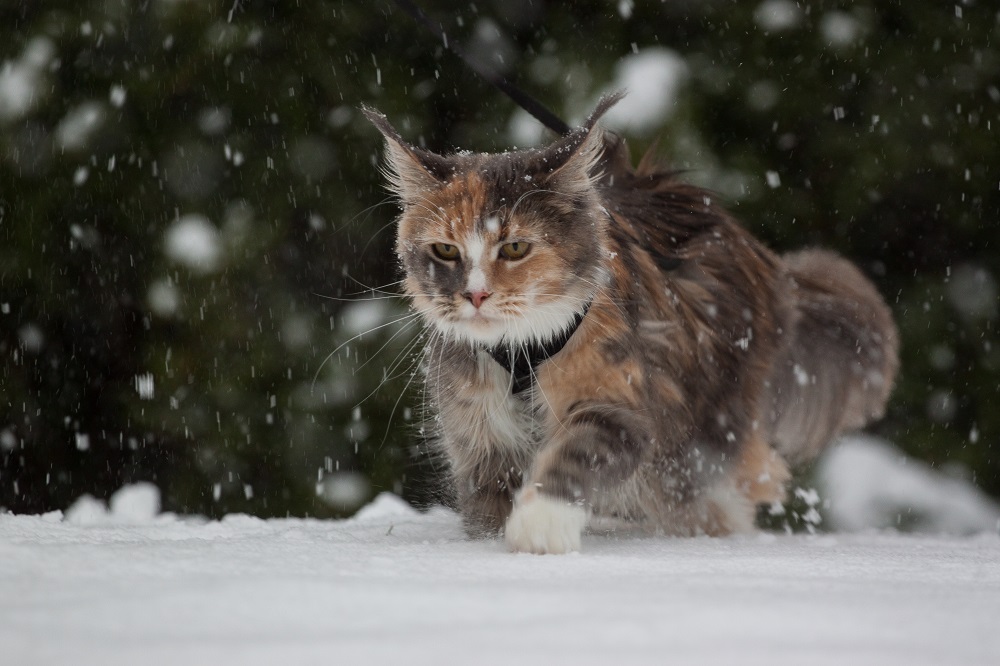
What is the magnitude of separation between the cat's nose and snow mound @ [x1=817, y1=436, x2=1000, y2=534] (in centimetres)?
223

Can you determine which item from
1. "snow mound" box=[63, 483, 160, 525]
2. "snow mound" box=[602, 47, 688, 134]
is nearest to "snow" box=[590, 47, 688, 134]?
"snow mound" box=[602, 47, 688, 134]

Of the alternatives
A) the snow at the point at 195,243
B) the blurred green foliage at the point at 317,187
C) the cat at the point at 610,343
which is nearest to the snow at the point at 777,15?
the blurred green foliage at the point at 317,187

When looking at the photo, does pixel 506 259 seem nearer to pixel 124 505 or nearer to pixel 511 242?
pixel 511 242

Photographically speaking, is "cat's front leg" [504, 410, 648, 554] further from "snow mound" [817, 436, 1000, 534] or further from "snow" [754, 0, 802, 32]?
"snow" [754, 0, 802, 32]

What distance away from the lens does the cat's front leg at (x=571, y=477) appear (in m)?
2.17

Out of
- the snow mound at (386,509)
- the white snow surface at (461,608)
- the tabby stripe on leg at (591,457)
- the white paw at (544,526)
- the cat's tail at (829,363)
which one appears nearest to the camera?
the white snow surface at (461,608)

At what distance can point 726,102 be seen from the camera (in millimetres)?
3789

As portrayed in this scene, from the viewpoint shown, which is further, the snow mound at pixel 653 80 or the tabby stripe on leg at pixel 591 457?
the snow mound at pixel 653 80

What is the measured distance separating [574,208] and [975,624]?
1551 millimetres

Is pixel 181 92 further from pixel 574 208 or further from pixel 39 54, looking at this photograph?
pixel 574 208

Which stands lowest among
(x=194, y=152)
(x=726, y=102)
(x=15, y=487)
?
(x=15, y=487)

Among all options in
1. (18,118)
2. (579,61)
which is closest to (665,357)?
(579,61)

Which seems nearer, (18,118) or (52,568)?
(52,568)

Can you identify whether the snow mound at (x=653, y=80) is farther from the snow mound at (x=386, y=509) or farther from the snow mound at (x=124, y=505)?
the snow mound at (x=124, y=505)
